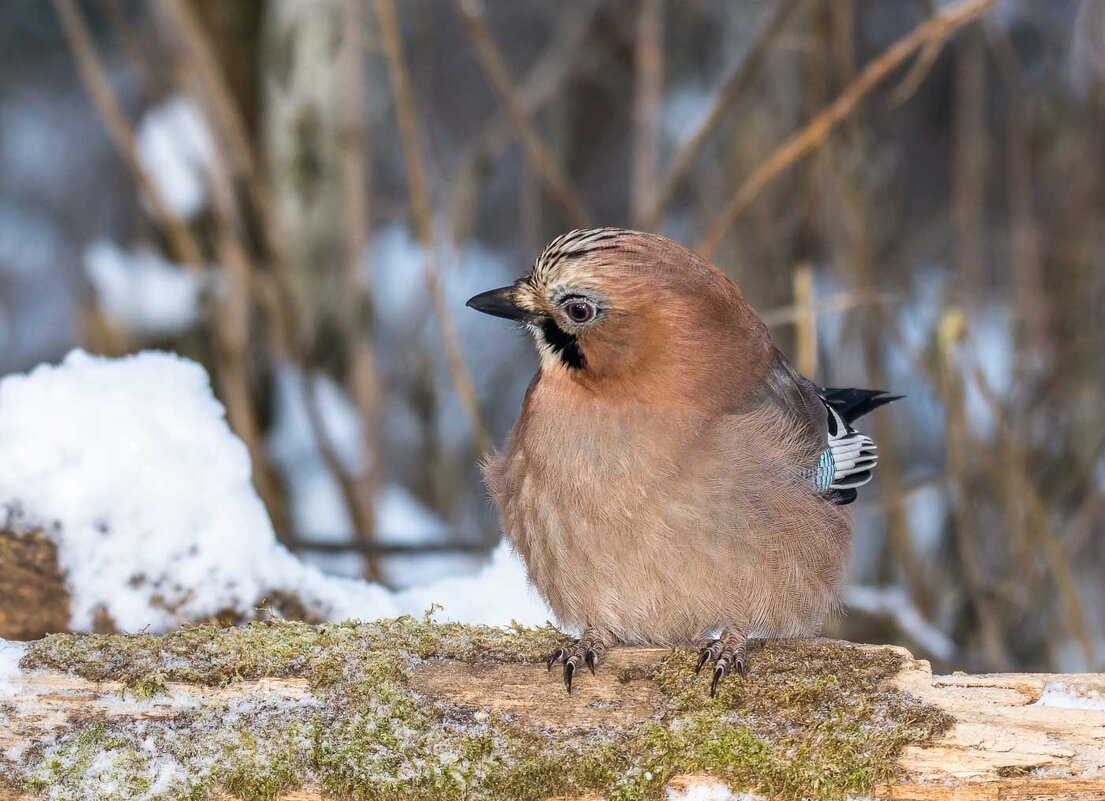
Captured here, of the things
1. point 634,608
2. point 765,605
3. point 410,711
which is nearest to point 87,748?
point 410,711

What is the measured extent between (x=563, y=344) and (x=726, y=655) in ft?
2.82

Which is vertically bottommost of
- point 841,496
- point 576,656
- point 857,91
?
point 576,656

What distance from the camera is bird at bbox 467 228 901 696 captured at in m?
2.85

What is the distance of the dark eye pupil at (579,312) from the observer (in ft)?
9.52

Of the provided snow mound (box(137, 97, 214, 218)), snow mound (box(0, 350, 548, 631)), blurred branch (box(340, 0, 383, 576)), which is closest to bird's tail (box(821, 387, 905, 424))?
snow mound (box(0, 350, 548, 631))

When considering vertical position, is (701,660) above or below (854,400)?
below

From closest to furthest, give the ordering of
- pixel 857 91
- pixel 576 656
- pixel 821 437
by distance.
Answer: pixel 576 656 → pixel 821 437 → pixel 857 91

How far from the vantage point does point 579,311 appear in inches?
115

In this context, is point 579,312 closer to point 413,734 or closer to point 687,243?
point 413,734

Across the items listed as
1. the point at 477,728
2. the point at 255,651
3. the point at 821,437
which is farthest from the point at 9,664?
the point at 821,437

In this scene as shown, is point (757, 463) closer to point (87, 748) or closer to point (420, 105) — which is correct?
point (87, 748)

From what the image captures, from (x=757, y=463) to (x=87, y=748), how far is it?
1.63 metres

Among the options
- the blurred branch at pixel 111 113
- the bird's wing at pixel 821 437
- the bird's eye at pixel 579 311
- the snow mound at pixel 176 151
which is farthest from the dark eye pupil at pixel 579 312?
the snow mound at pixel 176 151

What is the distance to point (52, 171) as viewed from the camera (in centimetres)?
898
